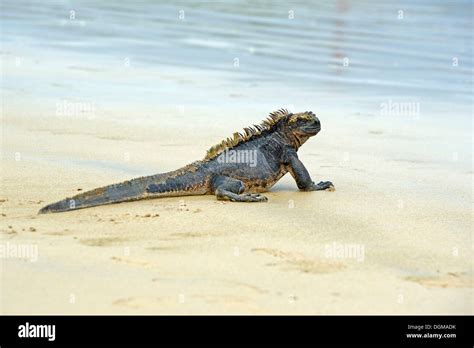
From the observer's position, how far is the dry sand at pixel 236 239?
264 inches

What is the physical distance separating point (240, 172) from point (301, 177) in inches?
25.8

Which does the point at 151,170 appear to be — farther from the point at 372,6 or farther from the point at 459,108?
the point at 372,6

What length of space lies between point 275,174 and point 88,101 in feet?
18.1

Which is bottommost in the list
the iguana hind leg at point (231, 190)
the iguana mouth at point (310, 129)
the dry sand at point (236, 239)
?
the dry sand at point (236, 239)

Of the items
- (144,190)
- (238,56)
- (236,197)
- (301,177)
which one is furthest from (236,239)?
(238,56)

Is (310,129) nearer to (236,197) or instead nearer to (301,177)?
(301,177)

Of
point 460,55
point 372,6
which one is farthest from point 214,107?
point 372,6

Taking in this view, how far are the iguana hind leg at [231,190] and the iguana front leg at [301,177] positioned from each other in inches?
24.9

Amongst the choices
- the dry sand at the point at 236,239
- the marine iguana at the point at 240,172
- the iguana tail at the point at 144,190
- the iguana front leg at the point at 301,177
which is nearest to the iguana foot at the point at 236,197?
the marine iguana at the point at 240,172

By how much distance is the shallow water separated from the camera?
627 inches

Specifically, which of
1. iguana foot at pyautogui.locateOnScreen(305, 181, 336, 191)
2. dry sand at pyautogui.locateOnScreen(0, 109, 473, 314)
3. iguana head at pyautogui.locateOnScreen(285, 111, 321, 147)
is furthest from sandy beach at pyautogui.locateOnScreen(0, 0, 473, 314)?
iguana head at pyautogui.locateOnScreen(285, 111, 321, 147)

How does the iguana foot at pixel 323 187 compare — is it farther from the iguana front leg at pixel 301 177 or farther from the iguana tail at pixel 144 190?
the iguana tail at pixel 144 190

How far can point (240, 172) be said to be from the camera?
9961 mm

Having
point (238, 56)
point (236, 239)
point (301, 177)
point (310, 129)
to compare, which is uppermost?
point (238, 56)
